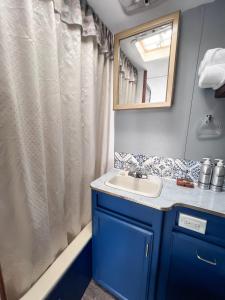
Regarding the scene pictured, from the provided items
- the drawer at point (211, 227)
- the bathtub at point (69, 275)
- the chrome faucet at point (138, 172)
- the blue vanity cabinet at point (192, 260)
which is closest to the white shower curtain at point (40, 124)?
the bathtub at point (69, 275)

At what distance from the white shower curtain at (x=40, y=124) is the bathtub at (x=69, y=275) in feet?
0.20

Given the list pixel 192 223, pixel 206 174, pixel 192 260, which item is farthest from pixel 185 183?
pixel 192 260

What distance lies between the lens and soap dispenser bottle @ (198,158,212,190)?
103 cm

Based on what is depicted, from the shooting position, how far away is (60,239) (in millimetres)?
1055

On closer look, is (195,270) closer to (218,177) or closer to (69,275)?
(218,177)

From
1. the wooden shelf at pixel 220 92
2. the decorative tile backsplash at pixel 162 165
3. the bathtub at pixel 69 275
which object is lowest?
the bathtub at pixel 69 275

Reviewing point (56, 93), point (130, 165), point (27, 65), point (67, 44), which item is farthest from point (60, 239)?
point (67, 44)

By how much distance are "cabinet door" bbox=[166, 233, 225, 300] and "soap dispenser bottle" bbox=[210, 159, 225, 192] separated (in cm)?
41

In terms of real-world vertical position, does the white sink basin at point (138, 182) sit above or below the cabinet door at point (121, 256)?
above

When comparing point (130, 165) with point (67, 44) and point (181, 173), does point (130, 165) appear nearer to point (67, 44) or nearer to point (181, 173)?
point (181, 173)

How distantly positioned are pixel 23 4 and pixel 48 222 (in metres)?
1.17

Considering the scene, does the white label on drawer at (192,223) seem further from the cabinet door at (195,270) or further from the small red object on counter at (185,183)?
the small red object on counter at (185,183)

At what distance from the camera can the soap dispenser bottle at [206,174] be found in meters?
1.03

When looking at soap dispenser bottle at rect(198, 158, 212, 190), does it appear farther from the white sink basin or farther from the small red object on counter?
the white sink basin
